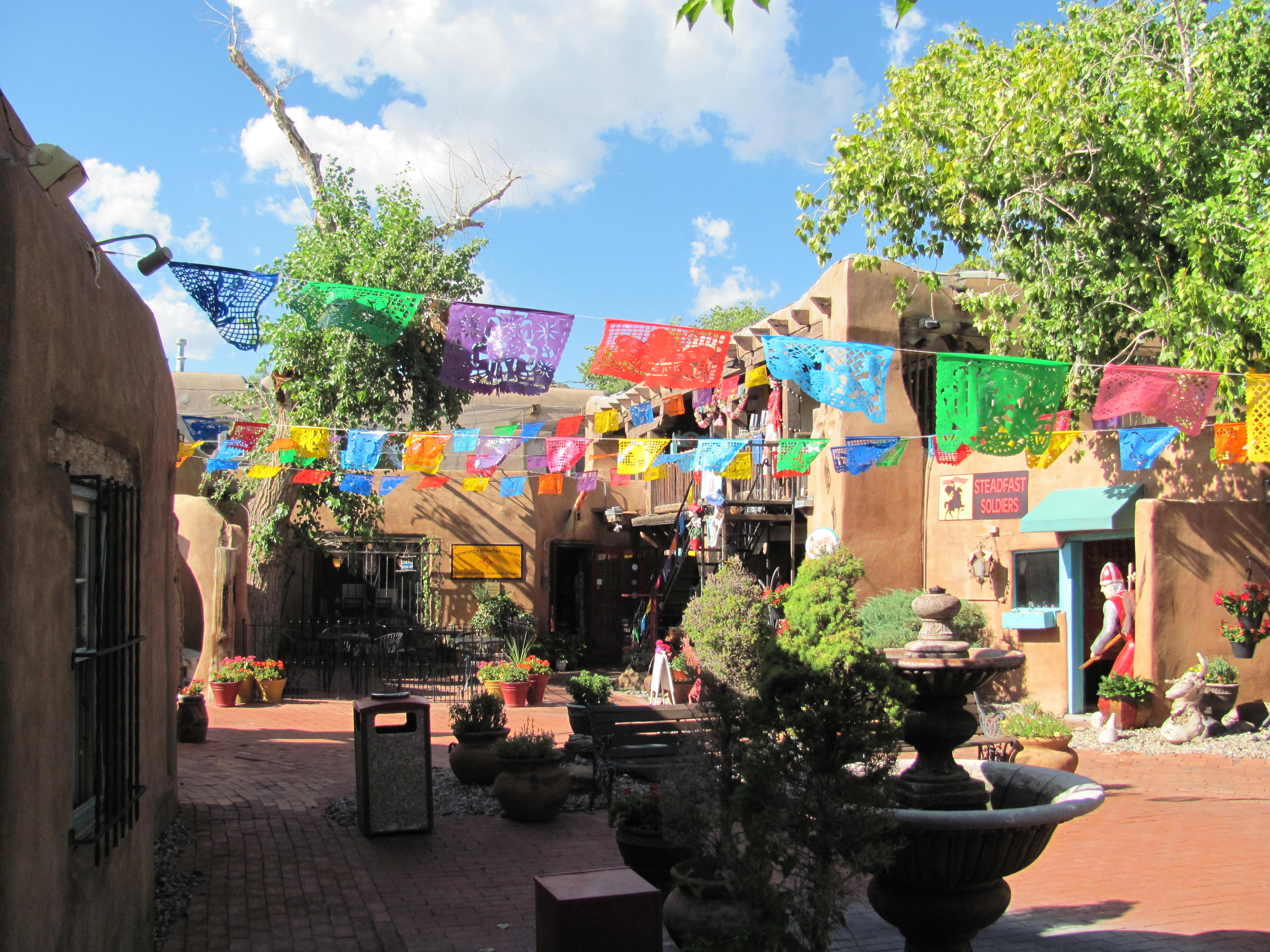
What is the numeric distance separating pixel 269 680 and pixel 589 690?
7.17 m

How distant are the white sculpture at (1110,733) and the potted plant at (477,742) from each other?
7.56 metres

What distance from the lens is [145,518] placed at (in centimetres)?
674

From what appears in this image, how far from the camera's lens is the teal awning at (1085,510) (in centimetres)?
1338

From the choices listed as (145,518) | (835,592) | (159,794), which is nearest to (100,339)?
(145,518)

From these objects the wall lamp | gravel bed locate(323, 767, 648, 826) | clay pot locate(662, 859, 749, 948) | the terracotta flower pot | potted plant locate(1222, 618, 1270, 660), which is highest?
the wall lamp

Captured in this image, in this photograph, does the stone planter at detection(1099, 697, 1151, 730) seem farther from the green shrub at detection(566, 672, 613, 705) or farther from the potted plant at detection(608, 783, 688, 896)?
the potted plant at detection(608, 783, 688, 896)

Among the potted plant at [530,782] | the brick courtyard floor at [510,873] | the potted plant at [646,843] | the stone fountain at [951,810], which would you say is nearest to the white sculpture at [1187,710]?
the brick courtyard floor at [510,873]

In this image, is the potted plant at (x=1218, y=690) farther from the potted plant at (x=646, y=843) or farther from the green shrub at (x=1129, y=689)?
the potted plant at (x=646, y=843)

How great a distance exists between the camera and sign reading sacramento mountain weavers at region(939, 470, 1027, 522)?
15.0 metres

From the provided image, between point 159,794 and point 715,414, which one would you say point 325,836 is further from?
point 715,414

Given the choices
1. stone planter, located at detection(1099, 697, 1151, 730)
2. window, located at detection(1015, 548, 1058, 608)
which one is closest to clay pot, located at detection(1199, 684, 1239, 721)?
stone planter, located at detection(1099, 697, 1151, 730)

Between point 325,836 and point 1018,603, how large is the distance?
11.0 meters

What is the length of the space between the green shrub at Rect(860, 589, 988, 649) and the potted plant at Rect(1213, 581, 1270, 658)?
332 cm

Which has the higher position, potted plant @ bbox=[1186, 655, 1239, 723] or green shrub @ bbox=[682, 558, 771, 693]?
green shrub @ bbox=[682, 558, 771, 693]
